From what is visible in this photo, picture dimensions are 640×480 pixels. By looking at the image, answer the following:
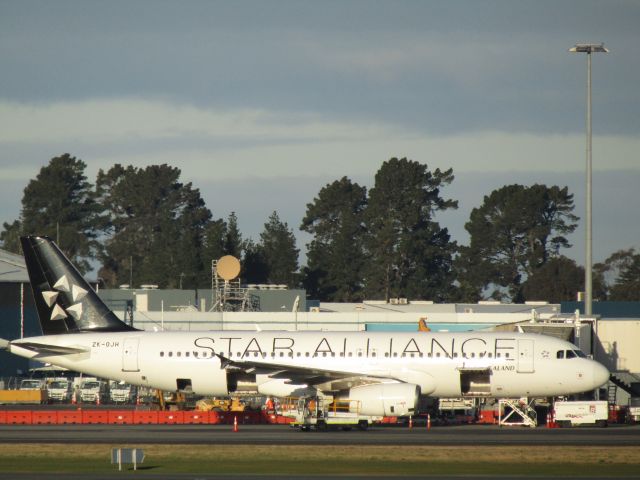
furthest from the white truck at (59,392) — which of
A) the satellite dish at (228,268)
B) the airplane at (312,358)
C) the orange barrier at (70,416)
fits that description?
the satellite dish at (228,268)

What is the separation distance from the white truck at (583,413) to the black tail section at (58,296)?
2016 cm

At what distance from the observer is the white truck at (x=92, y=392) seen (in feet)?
240

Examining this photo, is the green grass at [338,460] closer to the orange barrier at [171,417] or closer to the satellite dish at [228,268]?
the orange barrier at [171,417]

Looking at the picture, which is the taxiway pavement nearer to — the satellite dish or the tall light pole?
the tall light pole

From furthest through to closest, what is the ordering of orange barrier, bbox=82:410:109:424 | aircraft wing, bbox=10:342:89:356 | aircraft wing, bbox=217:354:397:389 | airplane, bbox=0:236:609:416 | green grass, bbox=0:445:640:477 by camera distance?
orange barrier, bbox=82:410:109:424 → aircraft wing, bbox=10:342:89:356 → airplane, bbox=0:236:609:416 → aircraft wing, bbox=217:354:397:389 → green grass, bbox=0:445:640:477

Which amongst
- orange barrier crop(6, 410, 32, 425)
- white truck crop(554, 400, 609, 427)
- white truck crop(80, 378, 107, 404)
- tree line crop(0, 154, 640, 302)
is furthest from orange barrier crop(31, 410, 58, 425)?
tree line crop(0, 154, 640, 302)

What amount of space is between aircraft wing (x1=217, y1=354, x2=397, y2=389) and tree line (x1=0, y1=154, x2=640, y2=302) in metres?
81.4

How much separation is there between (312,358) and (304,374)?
2.17m

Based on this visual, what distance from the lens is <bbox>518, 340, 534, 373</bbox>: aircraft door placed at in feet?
172

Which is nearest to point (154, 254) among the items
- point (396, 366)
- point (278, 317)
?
point (278, 317)

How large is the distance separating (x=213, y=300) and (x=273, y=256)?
54.4 m

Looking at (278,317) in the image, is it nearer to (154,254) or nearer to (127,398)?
(127,398)

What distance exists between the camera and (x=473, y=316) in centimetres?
8806

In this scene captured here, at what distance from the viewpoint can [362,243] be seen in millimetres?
159625
